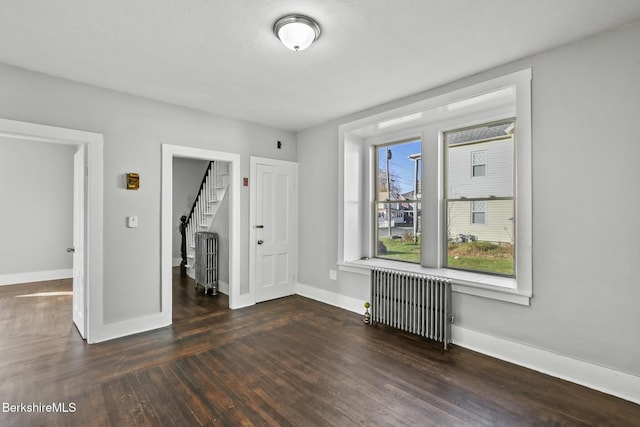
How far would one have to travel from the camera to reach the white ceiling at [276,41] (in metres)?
2.01

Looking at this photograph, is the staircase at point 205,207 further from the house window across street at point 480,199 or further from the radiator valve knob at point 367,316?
the house window across street at point 480,199

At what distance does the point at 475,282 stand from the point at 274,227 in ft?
9.44

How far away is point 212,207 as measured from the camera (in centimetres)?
538

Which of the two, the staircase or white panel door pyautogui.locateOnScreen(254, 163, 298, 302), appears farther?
the staircase

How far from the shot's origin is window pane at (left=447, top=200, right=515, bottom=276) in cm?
322

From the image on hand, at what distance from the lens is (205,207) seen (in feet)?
18.7

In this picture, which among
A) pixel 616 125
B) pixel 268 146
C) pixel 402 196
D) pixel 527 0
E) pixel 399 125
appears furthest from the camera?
pixel 268 146

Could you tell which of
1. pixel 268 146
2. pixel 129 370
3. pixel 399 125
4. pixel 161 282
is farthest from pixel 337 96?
pixel 129 370

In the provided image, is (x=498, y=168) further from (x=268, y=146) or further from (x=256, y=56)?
(x=268, y=146)

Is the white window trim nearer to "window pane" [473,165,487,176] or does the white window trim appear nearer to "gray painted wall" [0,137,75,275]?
"window pane" [473,165,487,176]

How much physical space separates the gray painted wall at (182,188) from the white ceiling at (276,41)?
464 centimetres

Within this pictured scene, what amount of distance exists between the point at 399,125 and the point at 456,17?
1847mm

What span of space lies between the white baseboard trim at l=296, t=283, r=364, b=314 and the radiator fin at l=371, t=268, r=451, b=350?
45 centimetres

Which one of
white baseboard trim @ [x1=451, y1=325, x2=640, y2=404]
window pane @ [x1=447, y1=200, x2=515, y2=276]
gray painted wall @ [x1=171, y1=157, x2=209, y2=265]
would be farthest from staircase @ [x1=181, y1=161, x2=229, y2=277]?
white baseboard trim @ [x1=451, y1=325, x2=640, y2=404]
